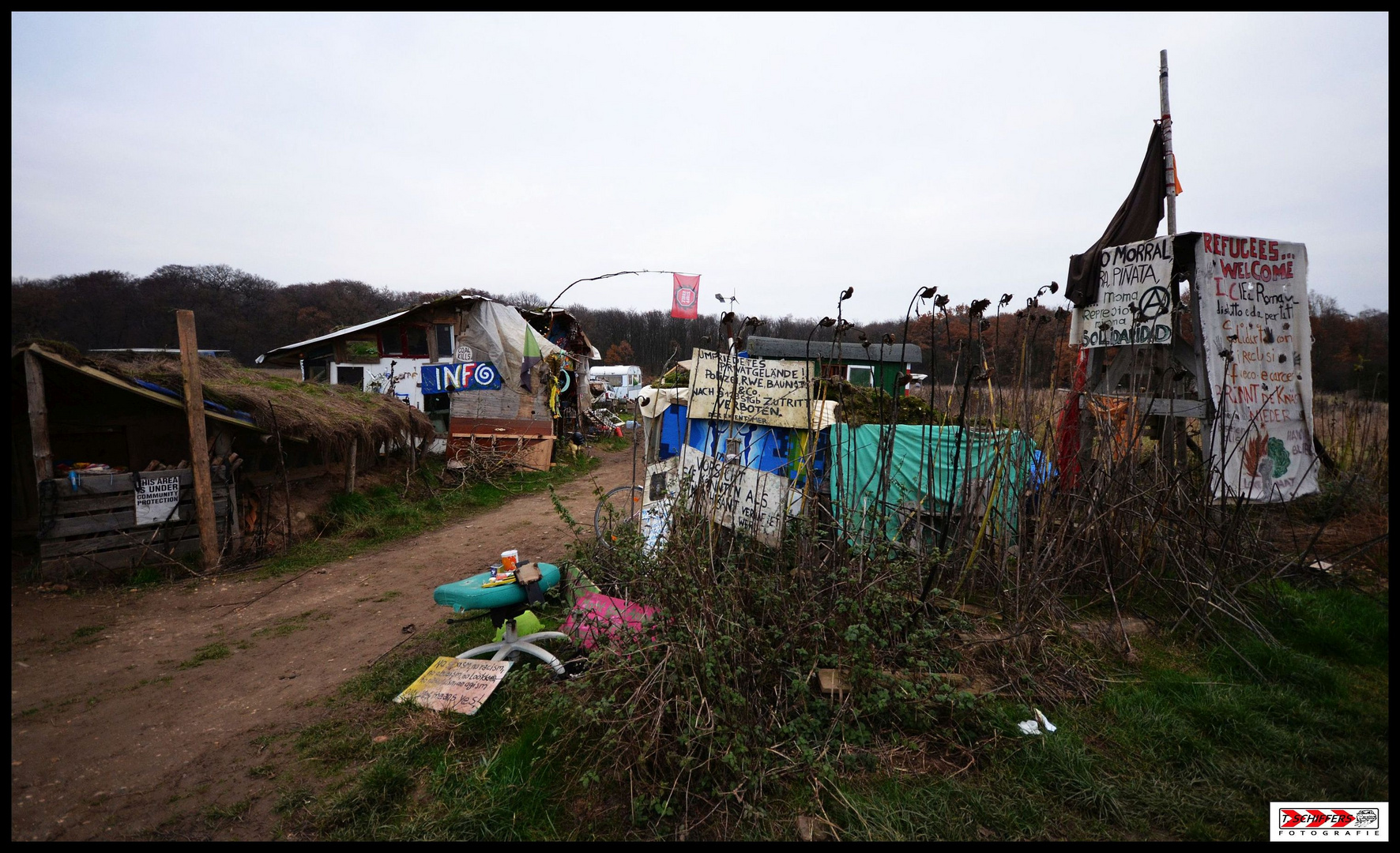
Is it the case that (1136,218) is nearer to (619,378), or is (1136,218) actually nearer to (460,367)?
(460,367)

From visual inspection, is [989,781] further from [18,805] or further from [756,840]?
[18,805]

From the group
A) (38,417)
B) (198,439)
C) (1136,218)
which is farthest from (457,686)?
(1136,218)

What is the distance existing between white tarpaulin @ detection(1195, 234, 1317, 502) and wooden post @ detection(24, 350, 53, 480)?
1145 centimetres

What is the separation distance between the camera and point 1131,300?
538 cm

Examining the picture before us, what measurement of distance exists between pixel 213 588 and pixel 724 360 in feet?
22.0

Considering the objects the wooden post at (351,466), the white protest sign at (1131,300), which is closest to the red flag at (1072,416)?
the white protest sign at (1131,300)

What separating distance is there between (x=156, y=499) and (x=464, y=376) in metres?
8.65

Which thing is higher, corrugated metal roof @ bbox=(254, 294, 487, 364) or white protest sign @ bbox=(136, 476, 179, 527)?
corrugated metal roof @ bbox=(254, 294, 487, 364)

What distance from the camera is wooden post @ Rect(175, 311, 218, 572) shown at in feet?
23.7

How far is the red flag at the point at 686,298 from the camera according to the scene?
1744 cm

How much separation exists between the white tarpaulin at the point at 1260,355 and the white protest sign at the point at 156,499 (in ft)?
36.0

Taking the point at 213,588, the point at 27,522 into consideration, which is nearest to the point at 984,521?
the point at 213,588

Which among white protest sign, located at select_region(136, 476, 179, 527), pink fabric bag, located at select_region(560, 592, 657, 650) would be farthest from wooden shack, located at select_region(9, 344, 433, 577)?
pink fabric bag, located at select_region(560, 592, 657, 650)

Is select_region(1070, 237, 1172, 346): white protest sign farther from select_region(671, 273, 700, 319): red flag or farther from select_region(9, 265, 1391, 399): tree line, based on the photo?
select_region(671, 273, 700, 319): red flag
